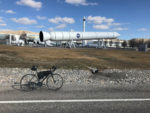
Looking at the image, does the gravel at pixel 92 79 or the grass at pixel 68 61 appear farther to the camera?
the grass at pixel 68 61

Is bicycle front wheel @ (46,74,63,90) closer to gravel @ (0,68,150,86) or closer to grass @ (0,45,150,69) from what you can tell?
gravel @ (0,68,150,86)

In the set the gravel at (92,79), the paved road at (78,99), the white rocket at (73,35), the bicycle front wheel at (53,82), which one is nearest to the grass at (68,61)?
the gravel at (92,79)

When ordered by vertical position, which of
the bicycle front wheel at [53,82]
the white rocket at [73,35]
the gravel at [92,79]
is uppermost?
the white rocket at [73,35]

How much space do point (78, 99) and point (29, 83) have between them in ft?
8.02

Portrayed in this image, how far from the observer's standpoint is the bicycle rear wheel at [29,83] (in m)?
6.77

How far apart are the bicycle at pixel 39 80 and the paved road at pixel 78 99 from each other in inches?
11.9

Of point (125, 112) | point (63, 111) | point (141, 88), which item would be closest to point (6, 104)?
point (63, 111)

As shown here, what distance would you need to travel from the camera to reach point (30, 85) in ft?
22.3

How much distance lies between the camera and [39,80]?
22.6 ft

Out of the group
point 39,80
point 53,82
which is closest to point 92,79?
point 53,82

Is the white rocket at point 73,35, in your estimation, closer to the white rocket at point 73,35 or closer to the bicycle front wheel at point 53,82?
the white rocket at point 73,35

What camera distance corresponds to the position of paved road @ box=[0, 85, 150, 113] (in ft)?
15.6

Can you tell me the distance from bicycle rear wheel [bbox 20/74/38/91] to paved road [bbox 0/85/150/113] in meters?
0.35

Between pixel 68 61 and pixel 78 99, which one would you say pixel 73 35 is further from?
pixel 78 99
